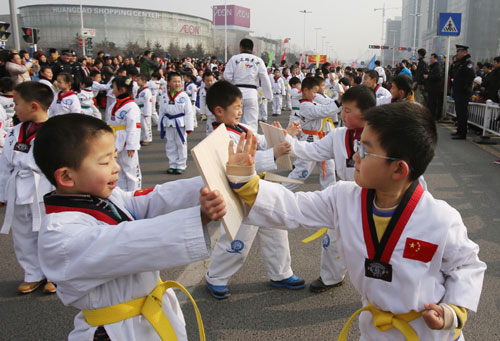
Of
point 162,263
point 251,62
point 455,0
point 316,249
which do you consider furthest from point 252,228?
point 455,0

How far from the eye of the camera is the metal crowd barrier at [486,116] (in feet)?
33.7

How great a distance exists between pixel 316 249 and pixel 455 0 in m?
62.3

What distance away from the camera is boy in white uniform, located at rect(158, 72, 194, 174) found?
8.16 meters

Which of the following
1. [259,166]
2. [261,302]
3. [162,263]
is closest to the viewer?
[162,263]

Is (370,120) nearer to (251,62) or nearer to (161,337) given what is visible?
(161,337)

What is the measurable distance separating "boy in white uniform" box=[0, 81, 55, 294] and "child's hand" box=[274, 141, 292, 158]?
6.75 ft

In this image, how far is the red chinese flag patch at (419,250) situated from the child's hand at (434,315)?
194 millimetres

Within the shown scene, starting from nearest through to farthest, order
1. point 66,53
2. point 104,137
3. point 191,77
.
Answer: point 104,137 < point 66,53 < point 191,77

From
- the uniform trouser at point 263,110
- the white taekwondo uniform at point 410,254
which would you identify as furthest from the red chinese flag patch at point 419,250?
the uniform trouser at point 263,110

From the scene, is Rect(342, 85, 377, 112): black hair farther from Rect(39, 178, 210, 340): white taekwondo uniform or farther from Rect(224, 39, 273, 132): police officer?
Rect(224, 39, 273, 132): police officer

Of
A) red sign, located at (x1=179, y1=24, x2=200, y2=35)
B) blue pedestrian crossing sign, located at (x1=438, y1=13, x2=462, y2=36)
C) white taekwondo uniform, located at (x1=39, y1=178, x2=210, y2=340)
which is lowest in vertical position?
white taekwondo uniform, located at (x1=39, y1=178, x2=210, y2=340)

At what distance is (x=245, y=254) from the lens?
11.6 ft

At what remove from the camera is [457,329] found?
193cm

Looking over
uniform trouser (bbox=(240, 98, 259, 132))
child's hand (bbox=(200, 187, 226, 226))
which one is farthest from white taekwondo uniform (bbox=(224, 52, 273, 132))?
child's hand (bbox=(200, 187, 226, 226))
